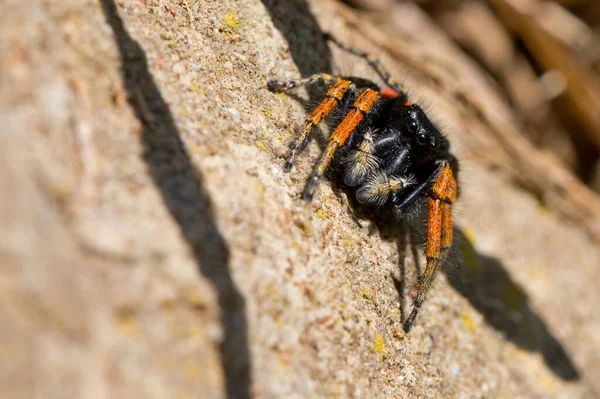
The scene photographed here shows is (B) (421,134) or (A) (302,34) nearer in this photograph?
(B) (421,134)

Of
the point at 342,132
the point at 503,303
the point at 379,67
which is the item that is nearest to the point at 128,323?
the point at 342,132

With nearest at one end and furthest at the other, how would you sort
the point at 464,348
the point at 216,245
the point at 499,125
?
the point at 216,245
the point at 464,348
the point at 499,125

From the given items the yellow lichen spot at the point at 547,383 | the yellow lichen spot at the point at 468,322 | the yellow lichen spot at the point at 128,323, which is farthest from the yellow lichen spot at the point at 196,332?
the yellow lichen spot at the point at 547,383

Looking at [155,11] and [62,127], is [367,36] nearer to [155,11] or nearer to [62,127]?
[155,11]

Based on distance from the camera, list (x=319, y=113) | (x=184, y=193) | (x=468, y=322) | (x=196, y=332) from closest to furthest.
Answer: (x=196, y=332) → (x=184, y=193) → (x=319, y=113) → (x=468, y=322)

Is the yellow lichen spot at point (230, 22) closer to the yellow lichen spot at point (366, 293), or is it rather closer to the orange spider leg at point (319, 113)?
the orange spider leg at point (319, 113)

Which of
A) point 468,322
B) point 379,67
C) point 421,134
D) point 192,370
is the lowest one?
point 468,322

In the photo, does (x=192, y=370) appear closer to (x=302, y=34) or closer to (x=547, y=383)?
(x=302, y=34)

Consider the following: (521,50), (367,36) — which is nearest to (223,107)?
(367,36)
